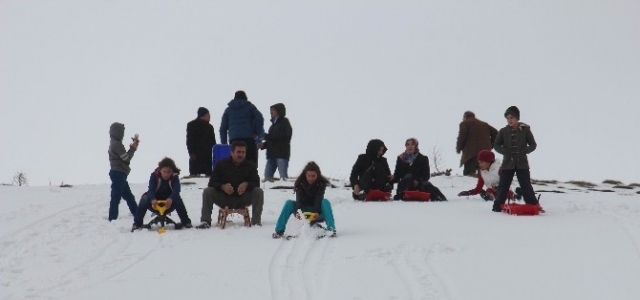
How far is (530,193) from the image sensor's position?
37.3 ft

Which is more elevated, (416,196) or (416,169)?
(416,169)

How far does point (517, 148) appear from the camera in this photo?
11320 millimetres

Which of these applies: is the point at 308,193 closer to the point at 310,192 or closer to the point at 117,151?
the point at 310,192

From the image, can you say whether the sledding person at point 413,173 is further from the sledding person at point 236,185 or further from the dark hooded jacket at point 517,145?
the sledding person at point 236,185

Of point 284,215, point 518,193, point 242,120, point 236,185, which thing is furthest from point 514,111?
point 242,120

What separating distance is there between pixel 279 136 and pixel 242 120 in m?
2.23

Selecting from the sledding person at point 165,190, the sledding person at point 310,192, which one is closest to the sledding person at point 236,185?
the sledding person at point 165,190

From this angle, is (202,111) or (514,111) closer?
(514,111)

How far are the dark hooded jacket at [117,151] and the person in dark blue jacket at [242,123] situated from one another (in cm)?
397

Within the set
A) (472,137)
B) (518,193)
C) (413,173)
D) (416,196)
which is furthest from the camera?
(472,137)

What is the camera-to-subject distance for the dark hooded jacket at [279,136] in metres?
17.6

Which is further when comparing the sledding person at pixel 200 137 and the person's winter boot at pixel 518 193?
the sledding person at pixel 200 137

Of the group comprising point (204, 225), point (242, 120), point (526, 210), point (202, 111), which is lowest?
point (204, 225)

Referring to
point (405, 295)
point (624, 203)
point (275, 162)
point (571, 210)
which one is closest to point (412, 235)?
point (405, 295)
